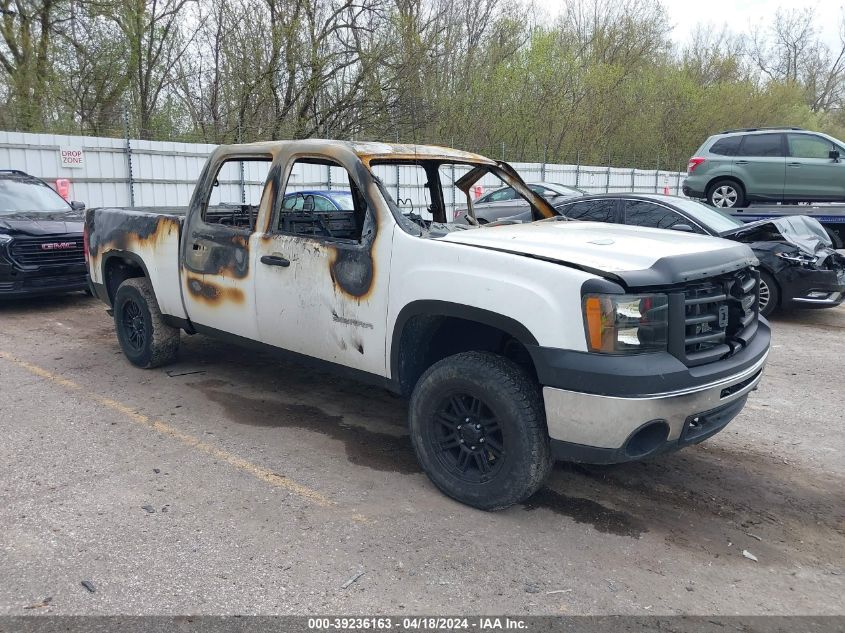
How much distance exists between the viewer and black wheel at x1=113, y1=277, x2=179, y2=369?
19.0ft

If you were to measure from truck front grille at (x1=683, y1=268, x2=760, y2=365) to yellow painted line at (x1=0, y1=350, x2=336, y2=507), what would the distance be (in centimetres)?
201

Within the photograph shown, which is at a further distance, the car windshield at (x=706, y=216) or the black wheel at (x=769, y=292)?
the black wheel at (x=769, y=292)

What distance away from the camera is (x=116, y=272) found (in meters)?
6.34

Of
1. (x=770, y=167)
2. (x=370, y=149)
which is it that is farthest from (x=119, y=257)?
(x=770, y=167)

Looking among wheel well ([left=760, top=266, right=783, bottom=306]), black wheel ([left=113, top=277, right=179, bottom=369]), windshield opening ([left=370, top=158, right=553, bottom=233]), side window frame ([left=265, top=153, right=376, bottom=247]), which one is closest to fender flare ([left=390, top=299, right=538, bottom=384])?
side window frame ([left=265, top=153, right=376, bottom=247])

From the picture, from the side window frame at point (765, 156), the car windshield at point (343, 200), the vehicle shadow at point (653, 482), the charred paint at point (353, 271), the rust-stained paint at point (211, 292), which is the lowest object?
Answer: the vehicle shadow at point (653, 482)

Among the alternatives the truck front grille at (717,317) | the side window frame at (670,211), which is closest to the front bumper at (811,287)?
the side window frame at (670,211)

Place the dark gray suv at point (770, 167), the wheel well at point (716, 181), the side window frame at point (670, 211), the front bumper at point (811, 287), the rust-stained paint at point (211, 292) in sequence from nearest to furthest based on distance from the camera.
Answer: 1. the rust-stained paint at point (211, 292)
2. the side window frame at point (670, 211)
3. the front bumper at point (811, 287)
4. the dark gray suv at point (770, 167)
5. the wheel well at point (716, 181)

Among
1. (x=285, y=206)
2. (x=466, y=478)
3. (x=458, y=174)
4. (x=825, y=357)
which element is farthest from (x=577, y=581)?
(x=825, y=357)

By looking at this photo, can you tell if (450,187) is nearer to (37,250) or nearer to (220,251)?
(220,251)

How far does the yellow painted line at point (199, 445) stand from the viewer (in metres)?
3.82

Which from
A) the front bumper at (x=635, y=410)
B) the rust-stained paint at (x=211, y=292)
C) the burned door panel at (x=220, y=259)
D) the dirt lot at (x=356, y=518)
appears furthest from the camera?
the rust-stained paint at (x=211, y=292)

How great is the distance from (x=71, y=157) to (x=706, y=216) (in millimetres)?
11795

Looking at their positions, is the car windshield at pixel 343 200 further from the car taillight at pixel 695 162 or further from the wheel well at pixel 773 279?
the car taillight at pixel 695 162
